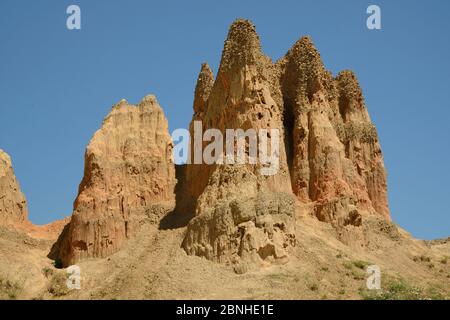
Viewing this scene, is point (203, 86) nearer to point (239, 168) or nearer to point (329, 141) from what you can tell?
point (329, 141)

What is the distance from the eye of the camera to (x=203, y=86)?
2477 inches

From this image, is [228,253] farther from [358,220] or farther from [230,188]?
[358,220]

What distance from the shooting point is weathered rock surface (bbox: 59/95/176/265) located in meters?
56.2

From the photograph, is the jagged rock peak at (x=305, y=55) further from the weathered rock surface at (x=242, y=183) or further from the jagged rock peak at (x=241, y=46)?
the jagged rock peak at (x=241, y=46)

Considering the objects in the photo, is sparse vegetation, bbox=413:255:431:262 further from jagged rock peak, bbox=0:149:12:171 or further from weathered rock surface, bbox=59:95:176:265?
jagged rock peak, bbox=0:149:12:171

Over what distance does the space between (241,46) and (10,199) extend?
19.6 meters

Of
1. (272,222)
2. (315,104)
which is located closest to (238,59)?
(315,104)

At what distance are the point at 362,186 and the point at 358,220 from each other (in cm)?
546

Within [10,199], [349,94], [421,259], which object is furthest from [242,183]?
[10,199]

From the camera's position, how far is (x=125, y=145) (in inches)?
2355

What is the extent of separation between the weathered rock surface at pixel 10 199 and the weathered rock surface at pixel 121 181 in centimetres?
475

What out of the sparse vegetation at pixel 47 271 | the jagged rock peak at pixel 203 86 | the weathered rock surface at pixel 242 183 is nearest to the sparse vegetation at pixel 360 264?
the weathered rock surface at pixel 242 183

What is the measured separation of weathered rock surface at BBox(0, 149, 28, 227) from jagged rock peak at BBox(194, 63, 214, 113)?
13620mm

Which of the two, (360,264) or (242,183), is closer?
(360,264)
